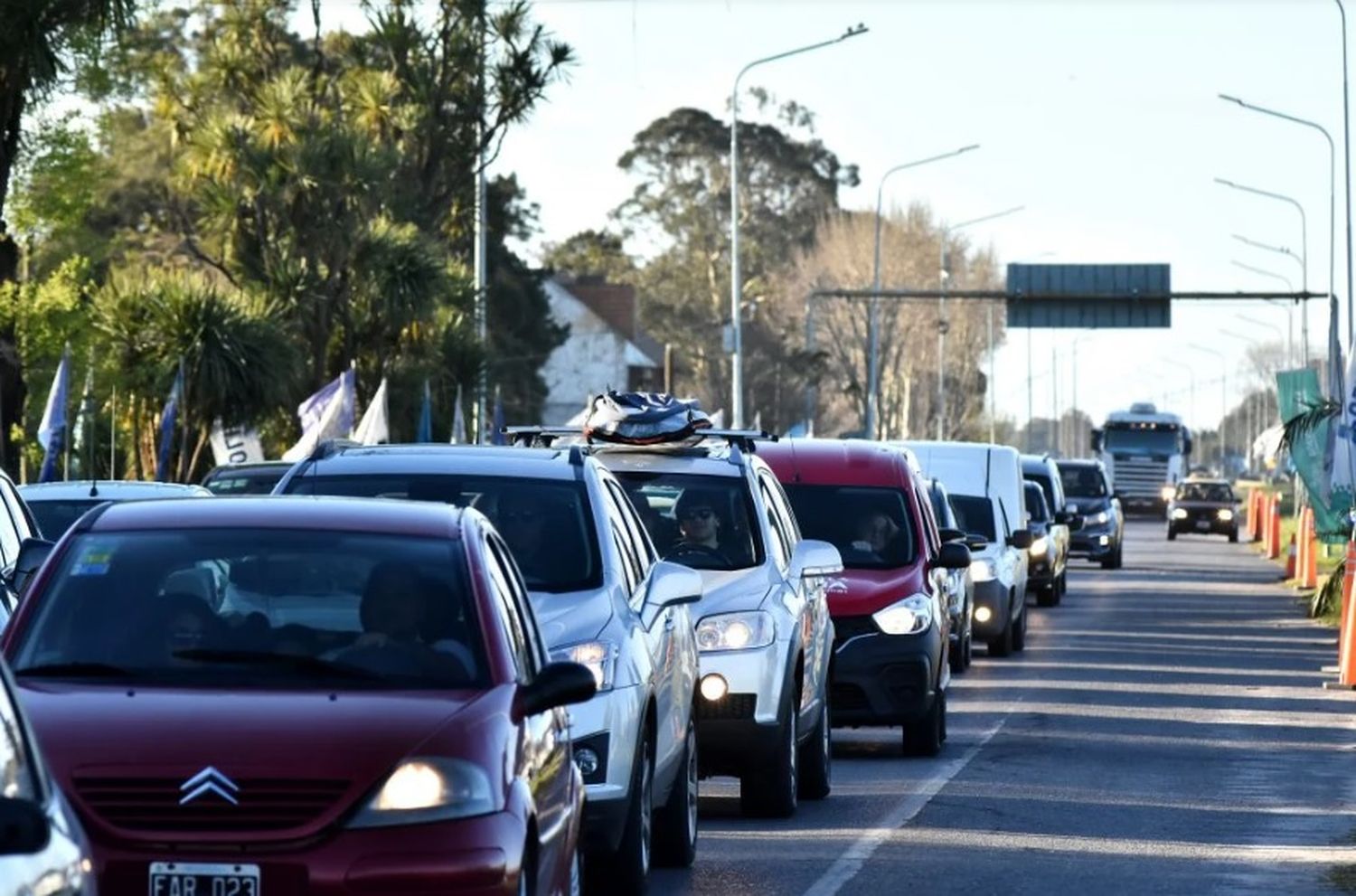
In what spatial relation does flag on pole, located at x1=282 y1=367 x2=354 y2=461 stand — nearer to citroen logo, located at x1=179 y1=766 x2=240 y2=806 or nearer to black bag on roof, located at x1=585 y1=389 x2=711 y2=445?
black bag on roof, located at x1=585 y1=389 x2=711 y2=445

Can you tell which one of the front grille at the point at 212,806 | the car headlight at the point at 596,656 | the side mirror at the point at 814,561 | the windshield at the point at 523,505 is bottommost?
the front grille at the point at 212,806

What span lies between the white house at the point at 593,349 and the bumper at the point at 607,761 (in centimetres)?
9827

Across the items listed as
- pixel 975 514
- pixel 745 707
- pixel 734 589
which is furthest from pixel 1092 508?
pixel 745 707

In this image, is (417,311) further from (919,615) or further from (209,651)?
(209,651)

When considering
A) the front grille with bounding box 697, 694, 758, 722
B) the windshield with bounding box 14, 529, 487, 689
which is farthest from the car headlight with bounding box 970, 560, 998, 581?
the windshield with bounding box 14, 529, 487, 689

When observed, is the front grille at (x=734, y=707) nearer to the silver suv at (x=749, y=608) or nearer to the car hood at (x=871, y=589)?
the silver suv at (x=749, y=608)

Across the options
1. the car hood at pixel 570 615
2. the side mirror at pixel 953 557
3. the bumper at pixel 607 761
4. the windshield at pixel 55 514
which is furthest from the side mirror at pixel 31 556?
the windshield at pixel 55 514

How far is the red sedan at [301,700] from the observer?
8016 millimetres

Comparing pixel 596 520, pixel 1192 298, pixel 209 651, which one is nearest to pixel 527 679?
pixel 209 651

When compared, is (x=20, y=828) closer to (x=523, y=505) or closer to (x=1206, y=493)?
(x=523, y=505)

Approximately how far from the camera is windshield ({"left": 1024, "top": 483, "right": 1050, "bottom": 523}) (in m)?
39.9

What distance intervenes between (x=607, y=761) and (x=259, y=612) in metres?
2.28

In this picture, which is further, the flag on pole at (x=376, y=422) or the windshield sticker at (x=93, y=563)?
the flag on pole at (x=376, y=422)

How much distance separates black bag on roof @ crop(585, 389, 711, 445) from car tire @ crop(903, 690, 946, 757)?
295 cm
